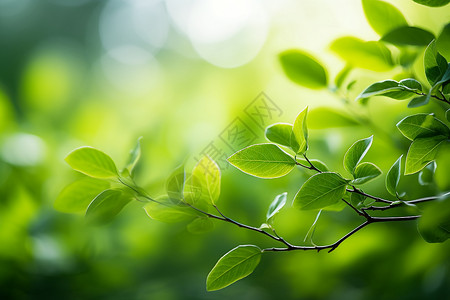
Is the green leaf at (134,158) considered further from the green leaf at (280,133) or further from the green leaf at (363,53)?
the green leaf at (363,53)

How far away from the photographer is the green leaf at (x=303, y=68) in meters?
0.40

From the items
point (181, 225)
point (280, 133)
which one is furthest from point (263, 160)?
point (181, 225)

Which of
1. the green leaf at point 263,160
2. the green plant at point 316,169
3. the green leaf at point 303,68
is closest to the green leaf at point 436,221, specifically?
the green plant at point 316,169

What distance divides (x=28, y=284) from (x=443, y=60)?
0.70 metres

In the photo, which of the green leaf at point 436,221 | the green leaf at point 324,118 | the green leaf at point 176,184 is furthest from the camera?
the green leaf at point 324,118

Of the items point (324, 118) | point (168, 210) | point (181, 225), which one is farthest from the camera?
point (181, 225)

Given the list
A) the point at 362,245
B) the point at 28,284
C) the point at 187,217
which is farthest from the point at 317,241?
the point at 28,284

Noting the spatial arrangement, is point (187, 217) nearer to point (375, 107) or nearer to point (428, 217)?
point (428, 217)

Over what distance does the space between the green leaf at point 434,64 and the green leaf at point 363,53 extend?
0.11 meters

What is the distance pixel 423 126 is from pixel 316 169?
0.27 ft

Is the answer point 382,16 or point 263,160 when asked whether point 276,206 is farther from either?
point 382,16

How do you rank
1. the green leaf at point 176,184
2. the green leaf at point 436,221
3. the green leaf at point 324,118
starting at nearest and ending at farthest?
the green leaf at point 436,221
the green leaf at point 176,184
the green leaf at point 324,118

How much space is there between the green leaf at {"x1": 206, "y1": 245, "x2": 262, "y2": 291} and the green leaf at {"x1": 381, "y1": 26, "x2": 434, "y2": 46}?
21cm

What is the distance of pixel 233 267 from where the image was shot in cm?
30
